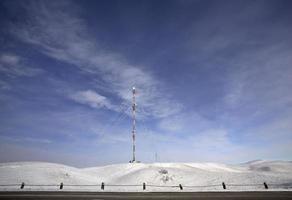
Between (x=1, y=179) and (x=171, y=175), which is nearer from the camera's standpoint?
(x=1, y=179)

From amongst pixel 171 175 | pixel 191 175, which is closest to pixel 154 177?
pixel 171 175

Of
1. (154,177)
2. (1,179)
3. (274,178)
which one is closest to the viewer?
(274,178)

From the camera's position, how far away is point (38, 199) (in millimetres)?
18328

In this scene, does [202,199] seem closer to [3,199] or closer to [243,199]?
[243,199]

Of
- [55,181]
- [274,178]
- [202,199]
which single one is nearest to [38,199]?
[202,199]

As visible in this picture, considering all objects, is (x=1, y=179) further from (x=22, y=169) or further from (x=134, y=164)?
(x=134, y=164)

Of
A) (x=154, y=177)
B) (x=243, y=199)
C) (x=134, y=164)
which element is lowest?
(x=243, y=199)

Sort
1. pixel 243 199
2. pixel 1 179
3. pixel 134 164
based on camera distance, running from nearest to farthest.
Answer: pixel 243 199 < pixel 1 179 < pixel 134 164

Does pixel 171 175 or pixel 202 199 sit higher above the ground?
pixel 171 175

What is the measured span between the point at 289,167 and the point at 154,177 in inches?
2754

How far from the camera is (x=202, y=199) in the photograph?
18016mm

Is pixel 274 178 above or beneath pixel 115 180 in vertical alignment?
beneath

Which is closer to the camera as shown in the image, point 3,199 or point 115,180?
point 3,199

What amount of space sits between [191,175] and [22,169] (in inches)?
1696
